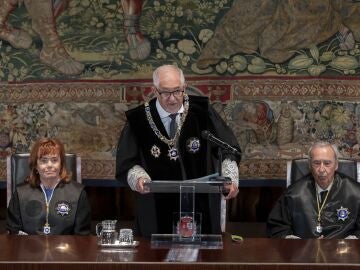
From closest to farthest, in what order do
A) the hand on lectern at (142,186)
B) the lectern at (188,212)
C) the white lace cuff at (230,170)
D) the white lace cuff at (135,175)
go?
the lectern at (188,212)
the hand on lectern at (142,186)
the white lace cuff at (135,175)
the white lace cuff at (230,170)

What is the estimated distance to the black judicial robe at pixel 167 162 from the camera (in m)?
5.43

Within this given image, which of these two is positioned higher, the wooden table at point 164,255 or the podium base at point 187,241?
the podium base at point 187,241

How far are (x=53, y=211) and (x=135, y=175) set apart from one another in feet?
2.69

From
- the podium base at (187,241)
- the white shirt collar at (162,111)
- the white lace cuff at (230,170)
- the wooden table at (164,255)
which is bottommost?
the wooden table at (164,255)

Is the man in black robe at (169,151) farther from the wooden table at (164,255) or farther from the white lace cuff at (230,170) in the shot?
the wooden table at (164,255)

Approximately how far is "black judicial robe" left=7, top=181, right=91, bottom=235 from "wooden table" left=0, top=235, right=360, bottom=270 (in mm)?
673

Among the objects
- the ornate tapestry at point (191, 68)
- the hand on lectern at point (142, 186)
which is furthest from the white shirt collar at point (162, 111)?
the ornate tapestry at point (191, 68)

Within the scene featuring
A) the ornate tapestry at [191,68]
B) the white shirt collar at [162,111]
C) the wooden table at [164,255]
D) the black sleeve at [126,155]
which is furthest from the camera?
the ornate tapestry at [191,68]

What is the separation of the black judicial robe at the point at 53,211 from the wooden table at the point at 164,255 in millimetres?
673

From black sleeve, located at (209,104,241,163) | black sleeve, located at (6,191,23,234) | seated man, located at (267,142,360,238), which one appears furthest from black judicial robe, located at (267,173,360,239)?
black sleeve, located at (6,191,23,234)

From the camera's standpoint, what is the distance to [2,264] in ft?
13.9

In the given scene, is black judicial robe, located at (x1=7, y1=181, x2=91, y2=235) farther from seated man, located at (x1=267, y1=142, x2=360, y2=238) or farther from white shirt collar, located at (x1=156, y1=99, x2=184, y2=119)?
seated man, located at (x1=267, y1=142, x2=360, y2=238)

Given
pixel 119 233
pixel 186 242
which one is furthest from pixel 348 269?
pixel 119 233

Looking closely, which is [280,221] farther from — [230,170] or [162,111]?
[162,111]
